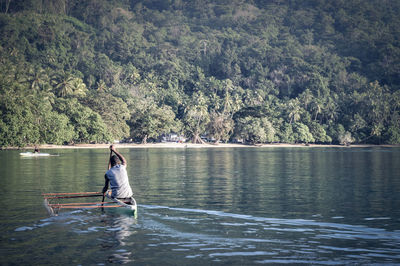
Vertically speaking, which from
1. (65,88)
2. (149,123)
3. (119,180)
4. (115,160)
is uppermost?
(65,88)

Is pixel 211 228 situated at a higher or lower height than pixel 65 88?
lower

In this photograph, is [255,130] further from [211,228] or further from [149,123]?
[211,228]

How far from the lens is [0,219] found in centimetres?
2348

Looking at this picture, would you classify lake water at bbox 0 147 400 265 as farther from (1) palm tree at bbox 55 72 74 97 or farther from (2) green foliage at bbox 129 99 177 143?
(1) palm tree at bbox 55 72 74 97

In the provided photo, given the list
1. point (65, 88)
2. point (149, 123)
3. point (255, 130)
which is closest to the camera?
point (149, 123)

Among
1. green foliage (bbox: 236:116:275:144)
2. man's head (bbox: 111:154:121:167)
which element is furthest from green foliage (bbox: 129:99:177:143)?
man's head (bbox: 111:154:121:167)

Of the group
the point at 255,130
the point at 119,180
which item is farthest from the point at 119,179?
the point at 255,130

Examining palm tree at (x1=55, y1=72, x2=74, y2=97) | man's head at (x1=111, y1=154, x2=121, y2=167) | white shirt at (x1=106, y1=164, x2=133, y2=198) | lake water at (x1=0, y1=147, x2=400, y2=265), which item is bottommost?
lake water at (x1=0, y1=147, x2=400, y2=265)

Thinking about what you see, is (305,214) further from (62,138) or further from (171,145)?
(171,145)

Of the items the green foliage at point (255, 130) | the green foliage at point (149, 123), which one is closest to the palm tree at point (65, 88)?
the green foliage at point (149, 123)

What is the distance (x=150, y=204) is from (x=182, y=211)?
10.7 feet

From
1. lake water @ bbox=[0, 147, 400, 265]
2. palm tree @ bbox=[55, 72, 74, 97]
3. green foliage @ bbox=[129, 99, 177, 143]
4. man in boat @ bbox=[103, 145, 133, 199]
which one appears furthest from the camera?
palm tree @ bbox=[55, 72, 74, 97]

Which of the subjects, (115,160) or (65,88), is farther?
(65,88)

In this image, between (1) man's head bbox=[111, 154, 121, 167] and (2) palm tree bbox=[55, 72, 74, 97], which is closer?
(1) man's head bbox=[111, 154, 121, 167]
